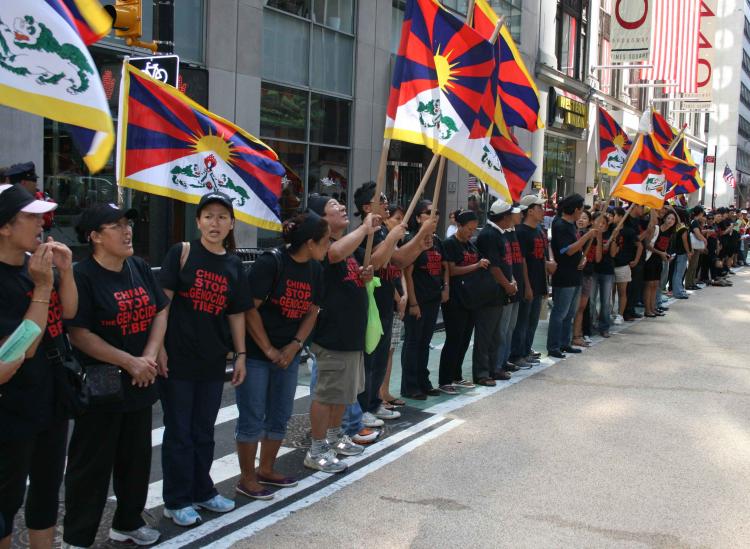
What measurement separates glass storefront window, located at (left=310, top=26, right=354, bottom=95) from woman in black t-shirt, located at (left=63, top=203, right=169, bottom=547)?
13006 millimetres

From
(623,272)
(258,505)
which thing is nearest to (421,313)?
(258,505)

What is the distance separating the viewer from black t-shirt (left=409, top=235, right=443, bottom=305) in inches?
310

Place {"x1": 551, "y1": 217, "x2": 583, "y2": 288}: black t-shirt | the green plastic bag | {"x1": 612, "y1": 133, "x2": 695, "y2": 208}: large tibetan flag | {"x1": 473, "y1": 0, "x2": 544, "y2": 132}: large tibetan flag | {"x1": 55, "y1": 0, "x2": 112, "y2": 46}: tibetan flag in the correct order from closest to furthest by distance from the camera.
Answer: {"x1": 55, "y1": 0, "x2": 112, "y2": 46}: tibetan flag < the green plastic bag < {"x1": 473, "y1": 0, "x2": 544, "y2": 132}: large tibetan flag < {"x1": 551, "y1": 217, "x2": 583, "y2": 288}: black t-shirt < {"x1": 612, "y1": 133, "x2": 695, "y2": 208}: large tibetan flag

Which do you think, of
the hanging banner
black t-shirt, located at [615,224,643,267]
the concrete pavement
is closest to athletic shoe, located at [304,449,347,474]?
the concrete pavement

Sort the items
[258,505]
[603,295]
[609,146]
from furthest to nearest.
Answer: [609,146] → [603,295] → [258,505]

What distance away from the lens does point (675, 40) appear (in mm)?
27984

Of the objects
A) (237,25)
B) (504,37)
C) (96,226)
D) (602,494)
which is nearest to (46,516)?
(96,226)

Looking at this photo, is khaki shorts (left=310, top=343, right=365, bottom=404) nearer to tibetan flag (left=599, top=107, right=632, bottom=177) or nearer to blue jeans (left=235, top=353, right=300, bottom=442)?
blue jeans (left=235, top=353, right=300, bottom=442)

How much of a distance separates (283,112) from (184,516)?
12.2 metres

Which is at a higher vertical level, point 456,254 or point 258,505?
point 456,254

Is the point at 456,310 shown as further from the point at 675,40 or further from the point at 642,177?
the point at 675,40

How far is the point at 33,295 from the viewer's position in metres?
3.59

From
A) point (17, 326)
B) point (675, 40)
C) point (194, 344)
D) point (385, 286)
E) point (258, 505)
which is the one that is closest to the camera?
point (17, 326)

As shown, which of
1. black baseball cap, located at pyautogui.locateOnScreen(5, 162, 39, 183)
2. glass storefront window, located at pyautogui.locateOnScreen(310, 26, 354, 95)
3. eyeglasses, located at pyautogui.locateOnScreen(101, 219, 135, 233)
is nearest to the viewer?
eyeglasses, located at pyautogui.locateOnScreen(101, 219, 135, 233)
